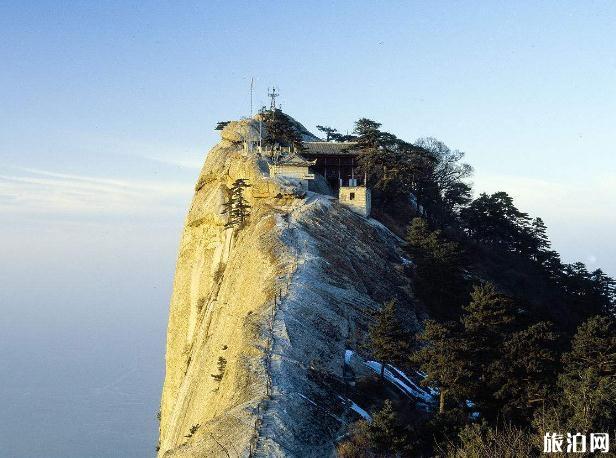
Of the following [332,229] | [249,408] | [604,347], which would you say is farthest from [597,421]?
[332,229]

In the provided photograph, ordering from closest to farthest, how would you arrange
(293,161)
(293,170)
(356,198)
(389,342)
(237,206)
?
(389,342), (237,206), (356,198), (293,170), (293,161)

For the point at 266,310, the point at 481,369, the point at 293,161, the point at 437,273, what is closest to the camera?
the point at 481,369

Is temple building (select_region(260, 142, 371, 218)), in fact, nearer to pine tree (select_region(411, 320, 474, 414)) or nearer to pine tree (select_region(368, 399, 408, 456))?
pine tree (select_region(411, 320, 474, 414))

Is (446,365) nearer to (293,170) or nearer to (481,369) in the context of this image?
(481,369)

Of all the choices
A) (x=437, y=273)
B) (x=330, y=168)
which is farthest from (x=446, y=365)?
(x=330, y=168)

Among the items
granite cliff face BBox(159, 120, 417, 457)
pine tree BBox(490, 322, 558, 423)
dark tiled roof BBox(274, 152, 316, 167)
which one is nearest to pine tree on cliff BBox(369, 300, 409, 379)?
granite cliff face BBox(159, 120, 417, 457)
